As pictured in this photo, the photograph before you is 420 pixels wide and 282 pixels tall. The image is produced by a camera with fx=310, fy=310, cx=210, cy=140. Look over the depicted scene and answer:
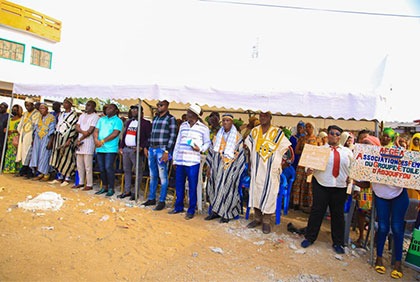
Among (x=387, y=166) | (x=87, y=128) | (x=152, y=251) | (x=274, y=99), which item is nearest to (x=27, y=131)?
(x=87, y=128)

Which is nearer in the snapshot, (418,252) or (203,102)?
(418,252)

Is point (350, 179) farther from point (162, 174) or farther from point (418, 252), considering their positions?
point (162, 174)

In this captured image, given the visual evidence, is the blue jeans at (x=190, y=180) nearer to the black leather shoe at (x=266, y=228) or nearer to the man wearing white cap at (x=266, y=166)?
the man wearing white cap at (x=266, y=166)

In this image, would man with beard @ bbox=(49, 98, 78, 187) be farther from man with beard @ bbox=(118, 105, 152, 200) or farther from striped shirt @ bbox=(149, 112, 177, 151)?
striped shirt @ bbox=(149, 112, 177, 151)

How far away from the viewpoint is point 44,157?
6891mm

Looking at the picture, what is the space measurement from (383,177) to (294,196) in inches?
107

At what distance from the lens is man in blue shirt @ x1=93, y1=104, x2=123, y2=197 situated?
6039 mm

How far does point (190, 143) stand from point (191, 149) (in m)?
0.12

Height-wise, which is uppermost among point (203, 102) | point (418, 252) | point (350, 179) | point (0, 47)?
point (0, 47)

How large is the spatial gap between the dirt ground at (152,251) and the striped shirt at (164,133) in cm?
116

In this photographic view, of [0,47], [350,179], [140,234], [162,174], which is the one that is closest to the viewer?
[350,179]

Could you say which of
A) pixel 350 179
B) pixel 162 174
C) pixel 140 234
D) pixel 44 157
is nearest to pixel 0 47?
pixel 44 157

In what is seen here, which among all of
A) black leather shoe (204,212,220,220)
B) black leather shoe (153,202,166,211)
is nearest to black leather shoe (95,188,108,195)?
black leather shoe (153,202,166,211)

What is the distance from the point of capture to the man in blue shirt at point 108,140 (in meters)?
6.04
